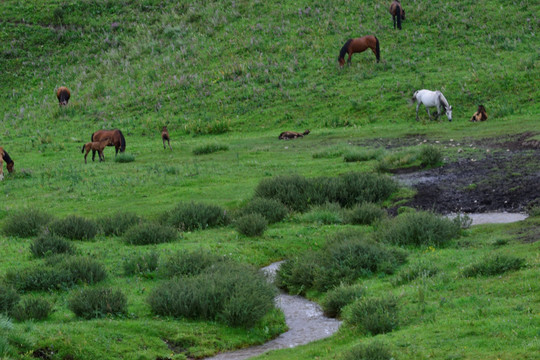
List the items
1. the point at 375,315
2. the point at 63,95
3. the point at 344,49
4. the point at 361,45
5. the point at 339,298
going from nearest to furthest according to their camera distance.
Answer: the point at 375,315 → the point at 339,298 → the point at 361,45 → the point at 344,49 → the point at 63,95

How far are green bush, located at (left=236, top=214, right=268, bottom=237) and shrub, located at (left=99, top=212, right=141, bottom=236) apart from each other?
294 cm

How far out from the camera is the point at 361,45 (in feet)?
133

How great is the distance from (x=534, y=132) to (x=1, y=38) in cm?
4998

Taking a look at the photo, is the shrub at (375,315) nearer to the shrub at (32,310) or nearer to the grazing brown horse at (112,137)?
the shrub at (32,310)

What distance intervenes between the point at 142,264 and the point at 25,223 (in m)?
5.33

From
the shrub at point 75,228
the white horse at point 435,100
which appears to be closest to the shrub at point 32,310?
the shrub at point 75,228

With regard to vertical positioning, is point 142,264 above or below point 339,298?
above

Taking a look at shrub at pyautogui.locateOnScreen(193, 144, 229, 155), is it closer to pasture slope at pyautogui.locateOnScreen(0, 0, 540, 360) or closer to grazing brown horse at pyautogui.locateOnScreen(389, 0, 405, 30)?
pasture slope at pyautogui.locateOnScreen(0, 0, 540, 360)

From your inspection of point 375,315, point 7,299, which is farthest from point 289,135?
point 375,315

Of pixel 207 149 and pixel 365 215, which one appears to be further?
pixel 207 149

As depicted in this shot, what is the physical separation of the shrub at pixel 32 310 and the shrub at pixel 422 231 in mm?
7531

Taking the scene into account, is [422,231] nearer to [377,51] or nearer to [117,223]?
[117,223]

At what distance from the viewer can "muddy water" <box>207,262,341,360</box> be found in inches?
432

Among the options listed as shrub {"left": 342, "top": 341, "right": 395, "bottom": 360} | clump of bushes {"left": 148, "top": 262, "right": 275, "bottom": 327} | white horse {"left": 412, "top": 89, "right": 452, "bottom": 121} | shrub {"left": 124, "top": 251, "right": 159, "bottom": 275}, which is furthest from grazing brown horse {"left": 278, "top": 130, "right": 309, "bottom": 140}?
shrub {"left": 342, "top": 341, "right": 395, "bottom": 360}
